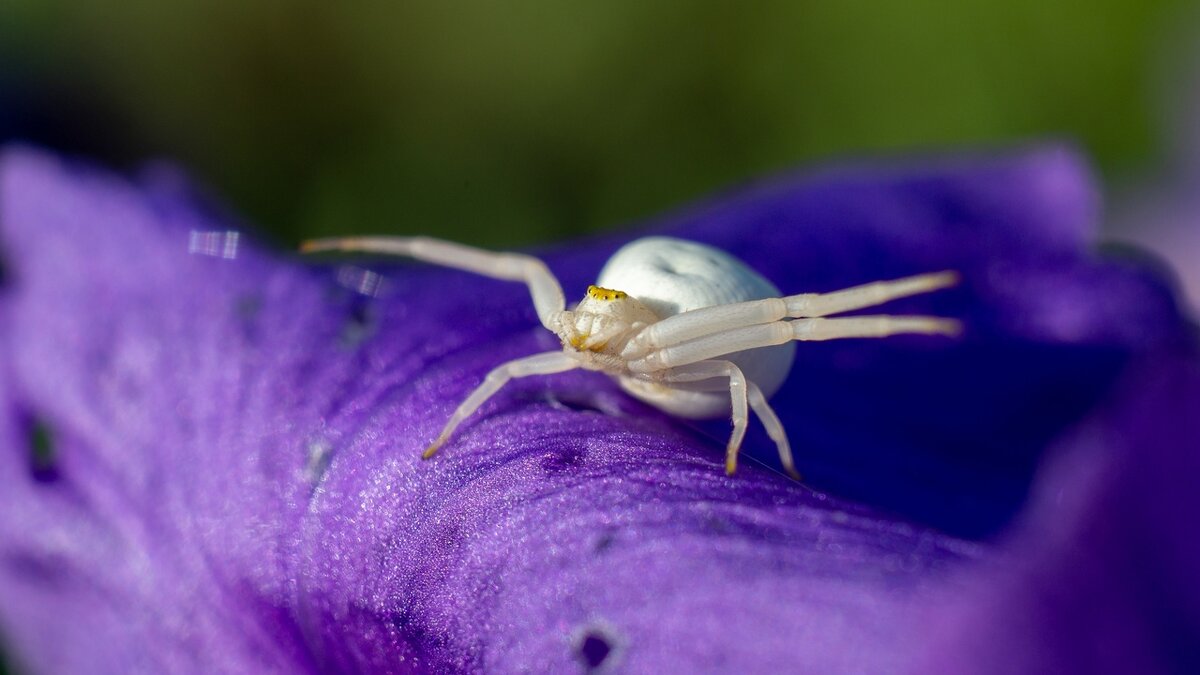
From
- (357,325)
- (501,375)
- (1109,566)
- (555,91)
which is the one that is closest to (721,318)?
(501,375)

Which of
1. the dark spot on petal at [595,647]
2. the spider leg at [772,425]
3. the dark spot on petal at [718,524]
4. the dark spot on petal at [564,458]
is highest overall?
the spider leg at [772,425]

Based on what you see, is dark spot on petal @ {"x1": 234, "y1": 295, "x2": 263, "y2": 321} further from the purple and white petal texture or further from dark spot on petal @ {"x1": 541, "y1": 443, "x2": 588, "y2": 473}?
dark spot on petal @ {"x1": 541, "y1": 443, "x2": 588, "y2": 473}

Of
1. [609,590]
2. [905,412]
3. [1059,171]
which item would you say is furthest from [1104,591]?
[1059,171]

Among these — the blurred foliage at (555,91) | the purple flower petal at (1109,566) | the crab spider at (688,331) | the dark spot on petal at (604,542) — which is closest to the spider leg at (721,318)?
the crab spider at (688,331)

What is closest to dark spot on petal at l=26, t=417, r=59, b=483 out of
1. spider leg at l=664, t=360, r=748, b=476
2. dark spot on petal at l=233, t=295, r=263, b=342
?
dark spot on petal at l=233, t=295, r=263, b=342

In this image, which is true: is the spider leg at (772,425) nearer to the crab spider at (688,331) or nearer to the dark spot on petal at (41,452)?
the crab spider at (688,331)

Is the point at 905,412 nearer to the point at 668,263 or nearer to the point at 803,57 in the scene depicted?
the point at 668,263

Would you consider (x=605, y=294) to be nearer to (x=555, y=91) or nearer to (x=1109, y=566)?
(x=1109, y=566)
